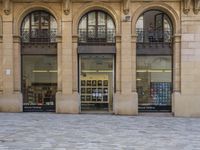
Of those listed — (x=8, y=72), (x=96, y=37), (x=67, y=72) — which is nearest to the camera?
(x=67, y=72)

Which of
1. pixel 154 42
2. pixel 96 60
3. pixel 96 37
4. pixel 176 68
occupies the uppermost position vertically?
pixel 96 37

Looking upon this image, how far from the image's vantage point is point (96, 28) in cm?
2156

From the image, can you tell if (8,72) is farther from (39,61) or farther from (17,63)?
(39,61)

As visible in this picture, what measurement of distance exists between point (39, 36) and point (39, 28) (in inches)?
17.5

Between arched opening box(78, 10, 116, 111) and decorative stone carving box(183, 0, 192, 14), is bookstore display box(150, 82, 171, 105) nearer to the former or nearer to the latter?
arched opening box(78, 10, 116, 111)

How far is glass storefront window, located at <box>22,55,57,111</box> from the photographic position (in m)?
21.7

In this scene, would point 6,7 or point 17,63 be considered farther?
point 17,63

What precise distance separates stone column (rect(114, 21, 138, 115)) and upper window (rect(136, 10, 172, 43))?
889 mm

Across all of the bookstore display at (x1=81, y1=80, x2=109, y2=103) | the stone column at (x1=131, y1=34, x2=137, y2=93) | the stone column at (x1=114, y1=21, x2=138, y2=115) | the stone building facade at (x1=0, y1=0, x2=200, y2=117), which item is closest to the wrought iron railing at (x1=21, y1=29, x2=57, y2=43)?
the stone building facade at (x1=0, y1=0, x2=200, y2=117)

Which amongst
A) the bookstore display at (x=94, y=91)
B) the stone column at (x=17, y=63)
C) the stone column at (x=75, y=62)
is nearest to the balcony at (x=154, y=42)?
the bookstore display at (x=94, y=91)

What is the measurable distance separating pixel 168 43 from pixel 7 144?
12.6 metres

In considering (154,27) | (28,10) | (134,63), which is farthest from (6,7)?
(154,27)

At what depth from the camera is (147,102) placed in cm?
2162

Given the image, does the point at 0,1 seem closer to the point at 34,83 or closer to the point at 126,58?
the point at 34,83
